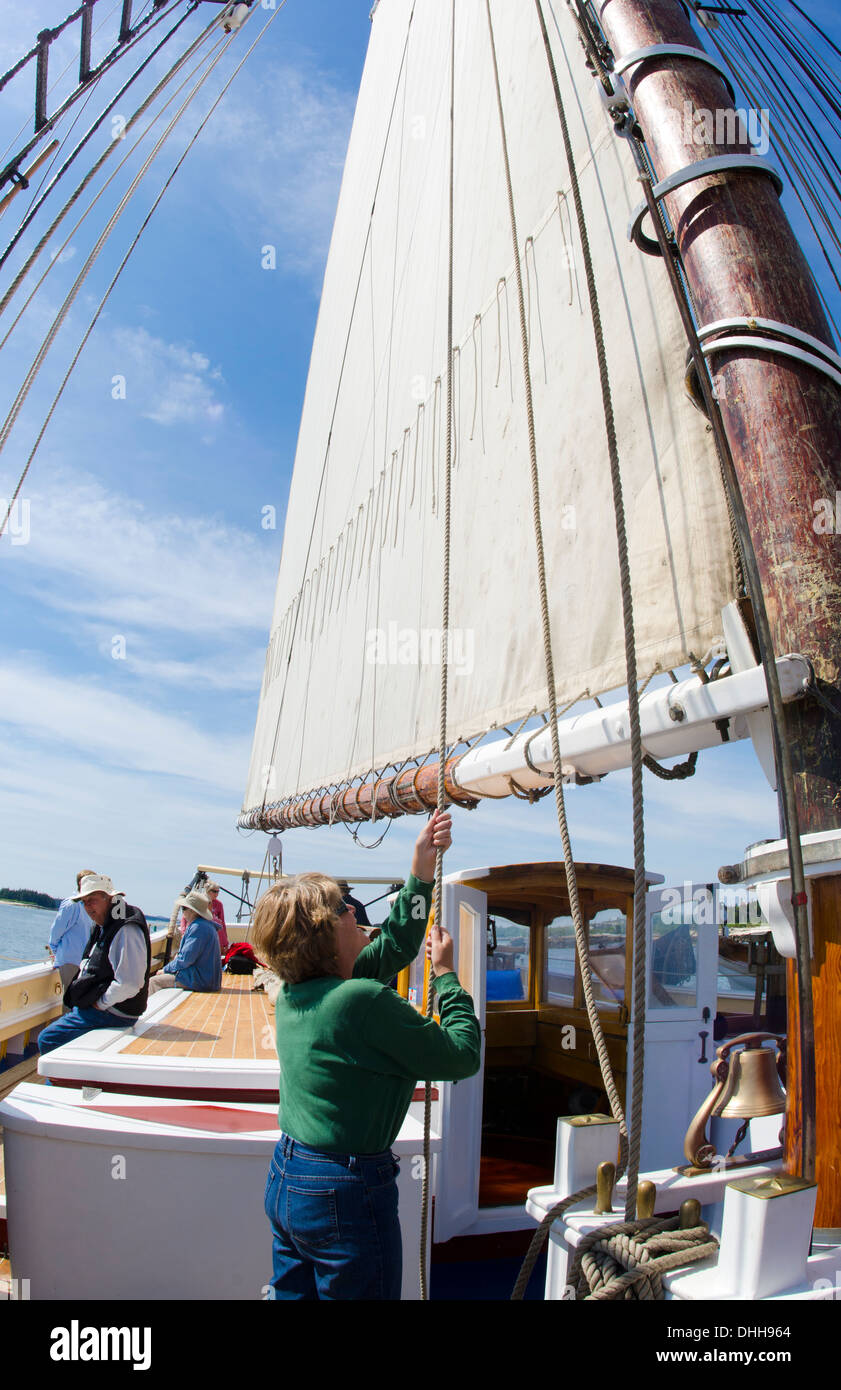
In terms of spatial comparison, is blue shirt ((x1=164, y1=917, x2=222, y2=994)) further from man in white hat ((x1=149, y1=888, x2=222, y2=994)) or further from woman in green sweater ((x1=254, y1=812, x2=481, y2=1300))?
woman in green sweater ((x1=254, y1=812, x2=481, y2=1300))

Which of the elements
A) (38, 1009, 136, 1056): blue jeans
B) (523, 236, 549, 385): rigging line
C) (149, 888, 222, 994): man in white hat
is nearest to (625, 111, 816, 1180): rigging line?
(523, 236, 549, 385): rigging line

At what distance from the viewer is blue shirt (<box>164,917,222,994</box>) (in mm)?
5609

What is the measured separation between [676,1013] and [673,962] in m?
0.24

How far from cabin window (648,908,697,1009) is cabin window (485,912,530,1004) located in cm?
93

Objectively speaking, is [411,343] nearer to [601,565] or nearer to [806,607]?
[601,565]

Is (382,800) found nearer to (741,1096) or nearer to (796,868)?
(741,1096)

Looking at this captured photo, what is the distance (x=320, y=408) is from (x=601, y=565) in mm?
7500

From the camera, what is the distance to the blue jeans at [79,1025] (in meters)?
3.87

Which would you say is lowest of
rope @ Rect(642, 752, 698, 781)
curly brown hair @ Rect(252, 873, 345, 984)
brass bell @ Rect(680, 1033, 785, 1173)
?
brass bell @ Rect(680, 1033, 785, 1173)

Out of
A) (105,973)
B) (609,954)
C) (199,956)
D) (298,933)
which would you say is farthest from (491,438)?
(199,956)

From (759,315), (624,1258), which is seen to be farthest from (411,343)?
(624,1258)

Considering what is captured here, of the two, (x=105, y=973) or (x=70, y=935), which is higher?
(x=70, y=935)

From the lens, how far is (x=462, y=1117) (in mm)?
3150

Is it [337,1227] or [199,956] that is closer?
[337,1227]
